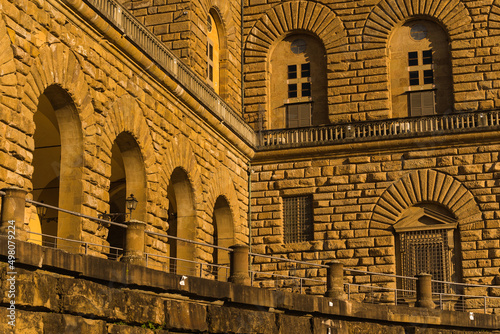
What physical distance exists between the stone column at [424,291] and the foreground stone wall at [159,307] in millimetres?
334

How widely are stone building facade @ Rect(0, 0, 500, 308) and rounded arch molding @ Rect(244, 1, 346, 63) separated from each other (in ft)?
0.15

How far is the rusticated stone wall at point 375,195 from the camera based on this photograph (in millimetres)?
27453

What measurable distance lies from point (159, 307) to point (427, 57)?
1674 cm

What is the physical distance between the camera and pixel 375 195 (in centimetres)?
2853

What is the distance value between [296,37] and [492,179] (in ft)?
Result: 26.7

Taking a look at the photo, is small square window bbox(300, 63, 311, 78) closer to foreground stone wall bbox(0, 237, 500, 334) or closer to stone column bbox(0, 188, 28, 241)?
foreground stone wall bbox(0, 237, 500, 334)

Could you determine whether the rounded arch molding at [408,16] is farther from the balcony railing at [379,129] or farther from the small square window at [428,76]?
the balcony railing at [379,129]

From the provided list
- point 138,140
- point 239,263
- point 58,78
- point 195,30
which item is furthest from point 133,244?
point 195,30

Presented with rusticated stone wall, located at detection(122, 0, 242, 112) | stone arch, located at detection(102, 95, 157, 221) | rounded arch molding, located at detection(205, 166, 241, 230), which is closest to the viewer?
stone arch, located at detection(102, 95, 157, 221)

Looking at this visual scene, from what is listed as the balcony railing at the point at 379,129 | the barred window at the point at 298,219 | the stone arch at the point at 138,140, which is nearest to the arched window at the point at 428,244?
the balcony railing at the point at 379,129

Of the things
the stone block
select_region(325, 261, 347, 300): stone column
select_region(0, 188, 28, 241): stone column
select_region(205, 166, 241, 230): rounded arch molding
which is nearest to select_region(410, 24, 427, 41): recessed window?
select_region(205, 166, 241, 230): rounded arch molding

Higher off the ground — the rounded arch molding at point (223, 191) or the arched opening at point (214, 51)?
the arched opening at point (214, 51)

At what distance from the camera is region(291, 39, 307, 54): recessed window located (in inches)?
1222

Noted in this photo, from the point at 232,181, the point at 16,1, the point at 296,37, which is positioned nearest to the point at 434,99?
the point at 296,37
